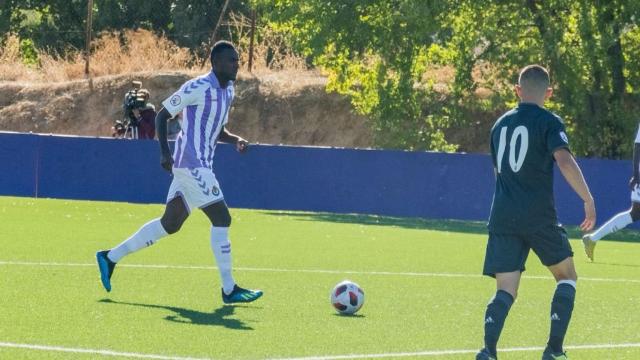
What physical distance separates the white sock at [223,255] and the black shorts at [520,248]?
3.44 meters

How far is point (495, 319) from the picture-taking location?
805 centimetres

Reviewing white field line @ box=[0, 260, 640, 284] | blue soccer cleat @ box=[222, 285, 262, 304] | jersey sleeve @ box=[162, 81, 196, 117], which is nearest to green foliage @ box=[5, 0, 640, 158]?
white field line @ box=[0, 260, 640, 284]

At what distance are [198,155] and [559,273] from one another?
4.14 meters

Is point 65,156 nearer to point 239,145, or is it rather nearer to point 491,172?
point 491,172

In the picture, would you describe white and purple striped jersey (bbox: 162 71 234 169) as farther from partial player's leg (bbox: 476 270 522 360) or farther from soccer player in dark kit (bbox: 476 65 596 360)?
partial player's leg (bbox: 476 270 522 360)

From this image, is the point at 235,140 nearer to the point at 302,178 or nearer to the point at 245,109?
the point at 302,178

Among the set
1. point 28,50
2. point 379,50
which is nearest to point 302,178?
point 379,50

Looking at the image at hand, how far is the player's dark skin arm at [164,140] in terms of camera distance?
11292mm

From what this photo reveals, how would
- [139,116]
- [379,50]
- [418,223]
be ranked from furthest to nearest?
[379,50], [139,116], [418,223]

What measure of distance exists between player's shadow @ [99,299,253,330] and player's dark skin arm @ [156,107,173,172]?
115cm

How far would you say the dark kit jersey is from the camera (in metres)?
8.16

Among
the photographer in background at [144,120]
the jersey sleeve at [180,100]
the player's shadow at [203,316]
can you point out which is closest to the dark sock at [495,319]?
the player's shadow at [203,316]

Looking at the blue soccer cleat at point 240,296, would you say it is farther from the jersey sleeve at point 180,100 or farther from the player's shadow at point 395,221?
the player's shadow at point 395,221

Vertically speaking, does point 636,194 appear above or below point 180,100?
below
